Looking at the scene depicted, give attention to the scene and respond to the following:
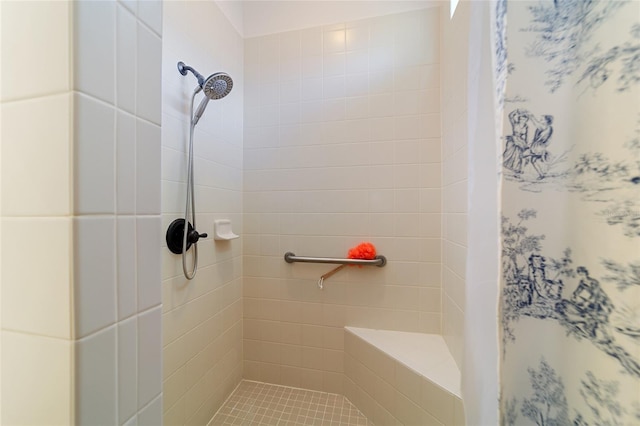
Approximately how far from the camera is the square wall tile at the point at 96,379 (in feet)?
0.82

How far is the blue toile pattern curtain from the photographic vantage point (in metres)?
0.31

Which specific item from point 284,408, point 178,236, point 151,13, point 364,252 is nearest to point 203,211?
point 178,236

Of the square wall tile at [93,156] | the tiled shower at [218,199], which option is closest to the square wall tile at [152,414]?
the tiled shower at [218,199]

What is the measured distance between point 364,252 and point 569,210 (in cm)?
102

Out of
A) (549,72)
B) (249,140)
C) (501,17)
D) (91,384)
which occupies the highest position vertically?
(249,140)

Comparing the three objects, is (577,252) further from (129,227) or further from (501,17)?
(129,227)

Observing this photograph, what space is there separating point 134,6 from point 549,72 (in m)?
0.60

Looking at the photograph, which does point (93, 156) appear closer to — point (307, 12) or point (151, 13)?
point (151, 13)

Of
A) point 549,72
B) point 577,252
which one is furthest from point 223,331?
point 549,72

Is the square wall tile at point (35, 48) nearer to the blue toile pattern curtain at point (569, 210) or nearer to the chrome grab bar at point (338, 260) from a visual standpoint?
the blue toile pattern curtain at point (569, 210)

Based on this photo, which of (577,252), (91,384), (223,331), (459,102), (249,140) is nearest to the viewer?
(91,384)

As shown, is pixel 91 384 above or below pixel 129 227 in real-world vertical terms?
below

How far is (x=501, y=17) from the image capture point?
0.41 meters

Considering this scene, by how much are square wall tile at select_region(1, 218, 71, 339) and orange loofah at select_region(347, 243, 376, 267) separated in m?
1.22
